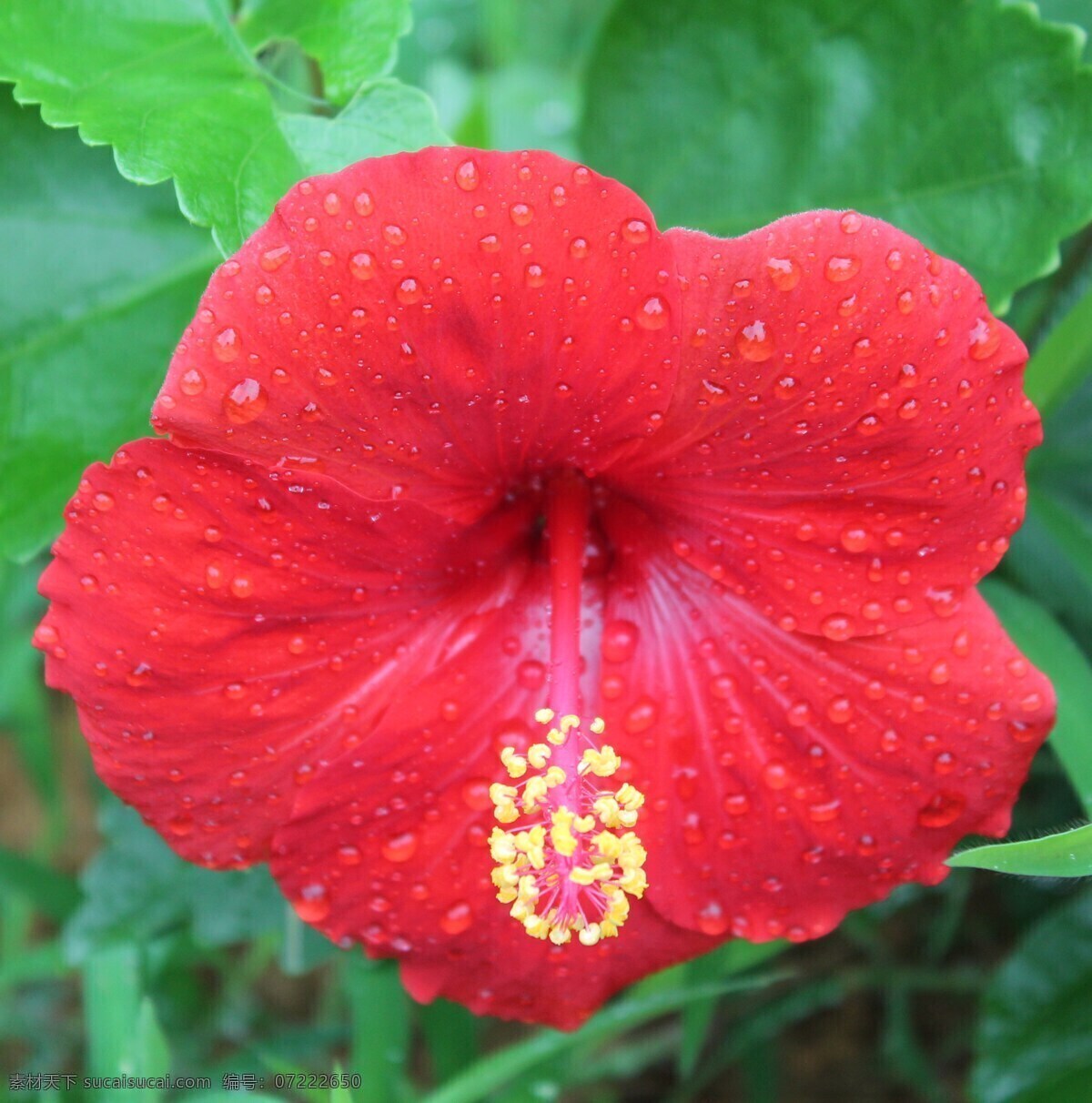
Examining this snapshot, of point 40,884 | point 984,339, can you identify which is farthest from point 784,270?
point 40,884

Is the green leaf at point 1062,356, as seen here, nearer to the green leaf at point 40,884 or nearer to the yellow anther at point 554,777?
the yellow anther at point 554,777

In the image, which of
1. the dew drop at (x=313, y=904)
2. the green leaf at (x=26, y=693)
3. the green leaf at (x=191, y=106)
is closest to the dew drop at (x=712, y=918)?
the dew drop at (x=313, y=904)

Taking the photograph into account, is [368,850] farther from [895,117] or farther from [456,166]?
[895,117]

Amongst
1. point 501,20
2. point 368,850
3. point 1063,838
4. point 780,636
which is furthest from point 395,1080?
point 501,20

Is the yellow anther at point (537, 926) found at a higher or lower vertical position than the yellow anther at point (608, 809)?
lower

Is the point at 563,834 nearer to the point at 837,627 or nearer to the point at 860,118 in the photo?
the point at 837,627

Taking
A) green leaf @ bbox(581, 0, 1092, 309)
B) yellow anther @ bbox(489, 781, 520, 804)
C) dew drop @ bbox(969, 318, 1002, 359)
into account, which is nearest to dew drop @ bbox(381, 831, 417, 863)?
yellow anther @ bbox(489, 781, 520, 804)

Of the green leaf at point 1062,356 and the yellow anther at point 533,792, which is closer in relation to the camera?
the yellow anther at point 533,792
